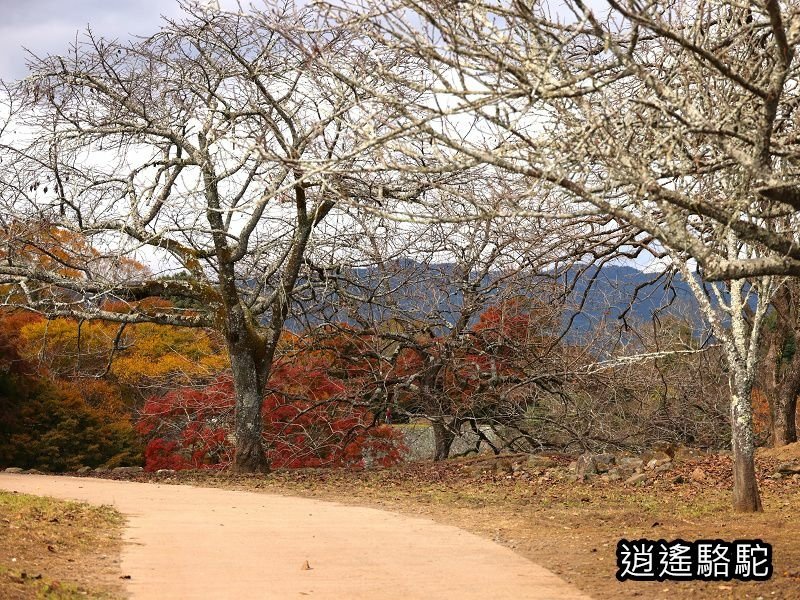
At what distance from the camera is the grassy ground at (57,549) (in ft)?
20.6

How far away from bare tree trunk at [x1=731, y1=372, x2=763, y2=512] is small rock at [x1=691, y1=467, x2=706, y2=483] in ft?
9.63

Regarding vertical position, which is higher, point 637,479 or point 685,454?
point 685,454

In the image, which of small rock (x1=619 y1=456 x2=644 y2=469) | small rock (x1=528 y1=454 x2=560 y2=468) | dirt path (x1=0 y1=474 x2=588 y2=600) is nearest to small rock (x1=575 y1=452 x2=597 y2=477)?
small rock (x1=619 y1=456 x2=644 y2=469)

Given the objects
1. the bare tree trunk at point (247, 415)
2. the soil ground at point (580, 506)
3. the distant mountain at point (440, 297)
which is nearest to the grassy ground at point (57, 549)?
the soil ground at point (580, 506)

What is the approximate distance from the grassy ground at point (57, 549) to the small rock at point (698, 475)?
793 cm

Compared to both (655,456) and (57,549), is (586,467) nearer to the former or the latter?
(655,456)

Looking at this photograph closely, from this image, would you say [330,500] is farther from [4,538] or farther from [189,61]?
[189,61]

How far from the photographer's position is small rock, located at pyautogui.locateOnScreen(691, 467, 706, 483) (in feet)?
44.8

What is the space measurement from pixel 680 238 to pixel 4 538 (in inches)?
221

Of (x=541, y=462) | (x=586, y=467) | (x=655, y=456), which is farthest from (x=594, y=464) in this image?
(x=655, y=456)

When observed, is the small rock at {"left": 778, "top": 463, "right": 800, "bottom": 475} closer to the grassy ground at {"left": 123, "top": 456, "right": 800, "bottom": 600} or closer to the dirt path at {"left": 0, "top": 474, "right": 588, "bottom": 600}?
the grassy ground at {"left": 123, "top": 456, "right": 800, "bottom": 600}

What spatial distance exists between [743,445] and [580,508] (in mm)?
2110

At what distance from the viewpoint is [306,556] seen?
806 cm

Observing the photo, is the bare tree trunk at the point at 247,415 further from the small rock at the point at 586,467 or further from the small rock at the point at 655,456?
the small rock at the point at 655,456
